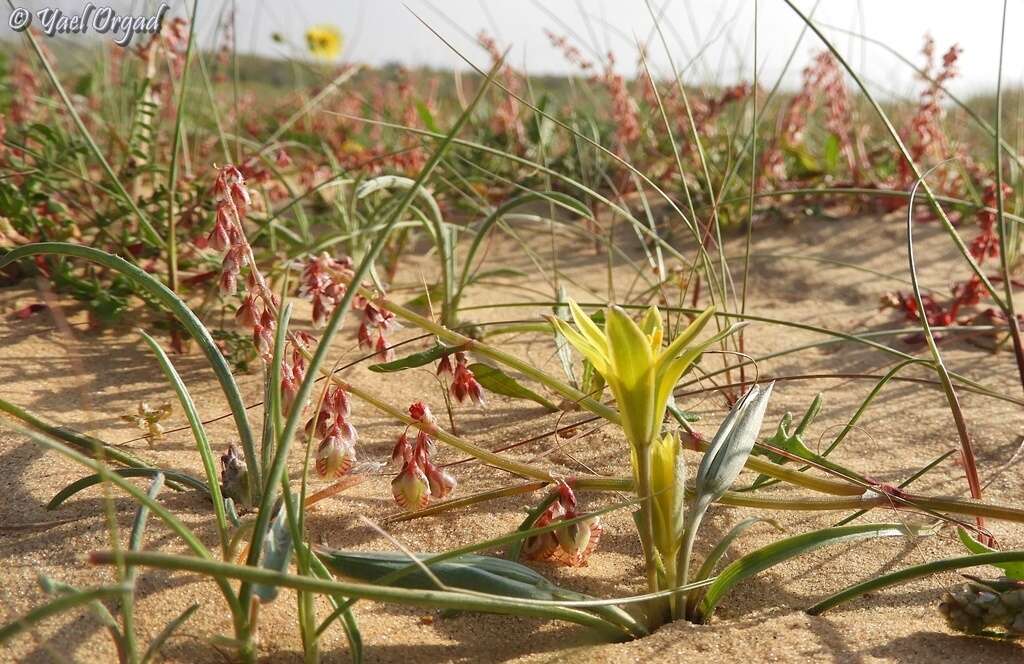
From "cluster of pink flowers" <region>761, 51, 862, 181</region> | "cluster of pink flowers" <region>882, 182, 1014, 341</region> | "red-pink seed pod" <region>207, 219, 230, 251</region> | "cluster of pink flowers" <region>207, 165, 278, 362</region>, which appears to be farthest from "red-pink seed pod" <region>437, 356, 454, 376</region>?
"cluster of pink flowers" <region>761, 51, 862, 181</region>

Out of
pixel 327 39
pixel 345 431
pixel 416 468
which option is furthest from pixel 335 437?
pixel 327 39

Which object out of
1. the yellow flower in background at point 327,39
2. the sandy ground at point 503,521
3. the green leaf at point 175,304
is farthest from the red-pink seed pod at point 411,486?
the yellow flower in background at point 327,39

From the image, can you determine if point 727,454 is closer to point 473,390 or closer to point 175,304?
point 473,390

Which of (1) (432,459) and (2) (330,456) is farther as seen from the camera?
(1) (432,459)

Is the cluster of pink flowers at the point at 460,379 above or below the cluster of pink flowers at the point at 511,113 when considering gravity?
below

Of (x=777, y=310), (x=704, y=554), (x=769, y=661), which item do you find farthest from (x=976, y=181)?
(x=769, y=661)

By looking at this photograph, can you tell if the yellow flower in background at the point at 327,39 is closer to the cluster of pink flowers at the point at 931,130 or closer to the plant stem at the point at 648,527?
the cluster of pink flowers at the point at 931,130
